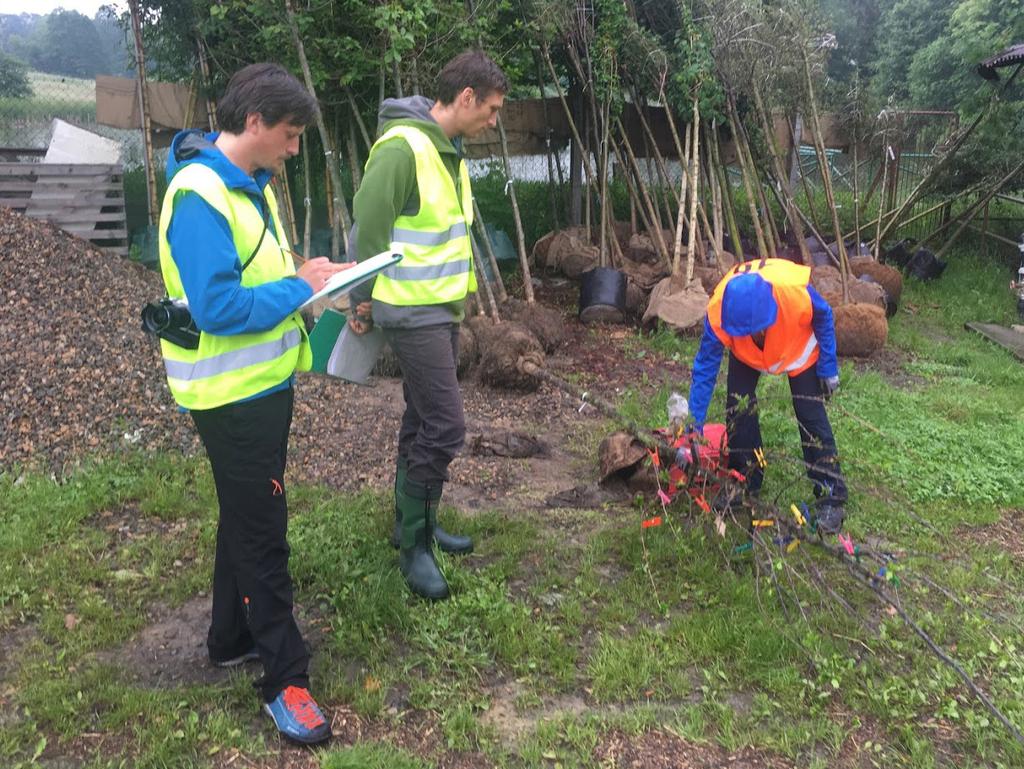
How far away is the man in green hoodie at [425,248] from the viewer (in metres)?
3.12

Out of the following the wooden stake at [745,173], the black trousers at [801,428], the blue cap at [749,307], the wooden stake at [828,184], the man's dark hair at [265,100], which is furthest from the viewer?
the wooden stake at [745,173]

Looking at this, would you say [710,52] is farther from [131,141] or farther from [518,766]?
[518,766]

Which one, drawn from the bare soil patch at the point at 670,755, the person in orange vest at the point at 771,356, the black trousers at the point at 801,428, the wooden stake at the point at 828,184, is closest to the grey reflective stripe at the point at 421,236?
the person in orange vest at the point at 771,356

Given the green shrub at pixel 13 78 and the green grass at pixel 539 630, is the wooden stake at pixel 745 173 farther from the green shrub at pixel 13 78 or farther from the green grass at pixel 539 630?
the green shrub at pixel 13 78

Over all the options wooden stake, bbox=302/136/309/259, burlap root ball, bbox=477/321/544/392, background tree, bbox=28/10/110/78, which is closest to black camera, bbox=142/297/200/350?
burlap root ball, bbox=477/321/544/392

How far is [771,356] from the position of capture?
375 centimetres

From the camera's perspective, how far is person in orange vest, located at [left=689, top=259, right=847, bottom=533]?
142 inches

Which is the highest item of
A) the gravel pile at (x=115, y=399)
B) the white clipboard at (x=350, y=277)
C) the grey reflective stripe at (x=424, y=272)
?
the white clipboard at (x=350, y=277)

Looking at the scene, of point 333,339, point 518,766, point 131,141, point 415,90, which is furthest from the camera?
point 131,141

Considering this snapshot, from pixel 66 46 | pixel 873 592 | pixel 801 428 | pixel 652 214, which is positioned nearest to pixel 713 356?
pixel 801 428

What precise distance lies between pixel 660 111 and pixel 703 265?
247cm

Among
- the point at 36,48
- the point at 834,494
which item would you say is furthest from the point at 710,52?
the point at 36,48

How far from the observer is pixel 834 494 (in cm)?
411

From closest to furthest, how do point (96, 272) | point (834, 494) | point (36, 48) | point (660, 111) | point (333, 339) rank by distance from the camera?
point (333, 339) → point (834, 494) → point (96, 272) → point (660, 111) → point (36, 48)
